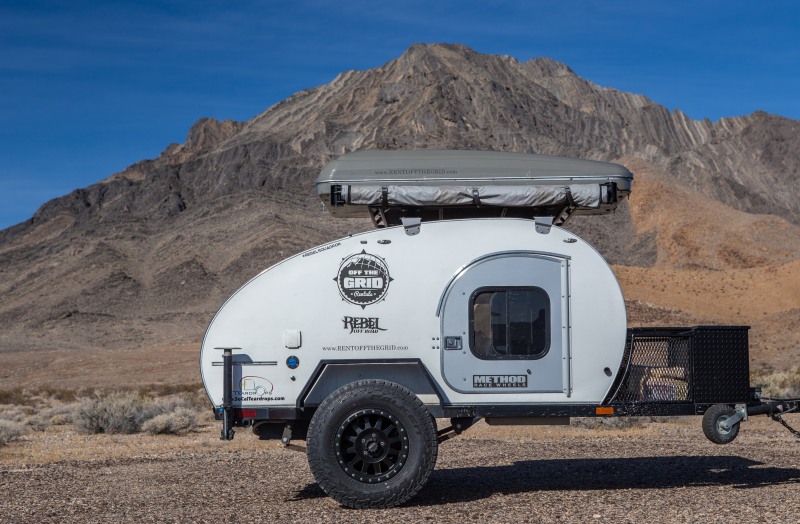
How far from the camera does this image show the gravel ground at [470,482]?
8.88 m

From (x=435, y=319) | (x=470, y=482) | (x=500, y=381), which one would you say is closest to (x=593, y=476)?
(x=470, y=482)

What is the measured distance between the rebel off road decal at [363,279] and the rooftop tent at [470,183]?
68 centimetres

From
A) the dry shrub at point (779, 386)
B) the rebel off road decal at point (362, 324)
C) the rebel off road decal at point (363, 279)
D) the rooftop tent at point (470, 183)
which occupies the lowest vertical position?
the dry shrub at point (779, 386)

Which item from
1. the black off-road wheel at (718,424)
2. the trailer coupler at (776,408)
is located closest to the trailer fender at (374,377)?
the black off-road wheel at (718,424)

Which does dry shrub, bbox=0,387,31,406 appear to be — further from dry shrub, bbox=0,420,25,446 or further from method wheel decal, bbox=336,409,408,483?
method wheel decal, bbox=336,409,408,483

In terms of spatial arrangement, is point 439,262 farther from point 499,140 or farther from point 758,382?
point 499,140

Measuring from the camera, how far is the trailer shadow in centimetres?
1016

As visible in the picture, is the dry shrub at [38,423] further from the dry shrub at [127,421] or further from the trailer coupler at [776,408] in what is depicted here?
the trailer coupler at [776,408]

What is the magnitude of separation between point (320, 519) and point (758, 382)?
57.4ft

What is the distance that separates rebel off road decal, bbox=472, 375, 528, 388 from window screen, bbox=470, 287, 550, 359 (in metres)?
0.19

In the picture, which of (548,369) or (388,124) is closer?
(548,369)

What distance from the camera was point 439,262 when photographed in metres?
9.72

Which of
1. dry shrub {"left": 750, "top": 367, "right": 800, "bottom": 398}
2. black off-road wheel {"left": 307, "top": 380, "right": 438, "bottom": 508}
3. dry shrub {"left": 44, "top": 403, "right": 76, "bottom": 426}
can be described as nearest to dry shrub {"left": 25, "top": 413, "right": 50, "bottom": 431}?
dry shrub {"left": 44, "top": 403, "right": 76, "bottom": 426}

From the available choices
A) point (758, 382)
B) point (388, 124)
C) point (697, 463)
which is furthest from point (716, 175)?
point (697, 463)
